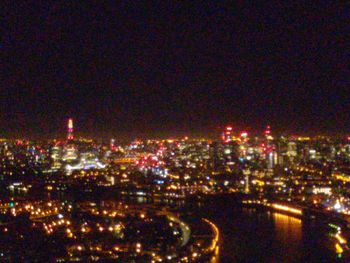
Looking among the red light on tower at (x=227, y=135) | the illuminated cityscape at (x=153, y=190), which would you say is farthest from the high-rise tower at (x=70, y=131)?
the red light on tower at (x=227, y=135)

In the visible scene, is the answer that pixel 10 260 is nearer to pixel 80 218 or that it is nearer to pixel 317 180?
pixel 80 218

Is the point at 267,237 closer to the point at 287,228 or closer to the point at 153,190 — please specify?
the point at 287,228

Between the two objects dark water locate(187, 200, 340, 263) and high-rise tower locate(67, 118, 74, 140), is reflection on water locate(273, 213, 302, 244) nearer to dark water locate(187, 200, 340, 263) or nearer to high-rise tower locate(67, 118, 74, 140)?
dark water locate(187, 200, 340, 263)

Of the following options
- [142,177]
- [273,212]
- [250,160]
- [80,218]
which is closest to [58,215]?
[80,218]

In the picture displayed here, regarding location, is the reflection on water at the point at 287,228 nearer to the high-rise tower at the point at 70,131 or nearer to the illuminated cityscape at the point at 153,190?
the illuminated cityscape at the point at 153,190

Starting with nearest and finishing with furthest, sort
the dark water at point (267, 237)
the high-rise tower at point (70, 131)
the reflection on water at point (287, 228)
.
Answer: the dark water at point (267, 237), the reflection on water at point (287, 228), the high-rise tower at point (70, 131)

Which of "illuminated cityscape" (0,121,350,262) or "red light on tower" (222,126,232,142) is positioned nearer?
"illuminated cityscape" (0,121,350,262)

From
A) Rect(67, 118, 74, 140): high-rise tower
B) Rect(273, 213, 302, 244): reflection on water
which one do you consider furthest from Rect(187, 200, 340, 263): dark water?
Rect(67, 118, 74, 140): high-rise tower

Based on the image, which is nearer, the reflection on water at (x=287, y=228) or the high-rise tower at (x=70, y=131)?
the reflection on water at (x=287, y=228)
